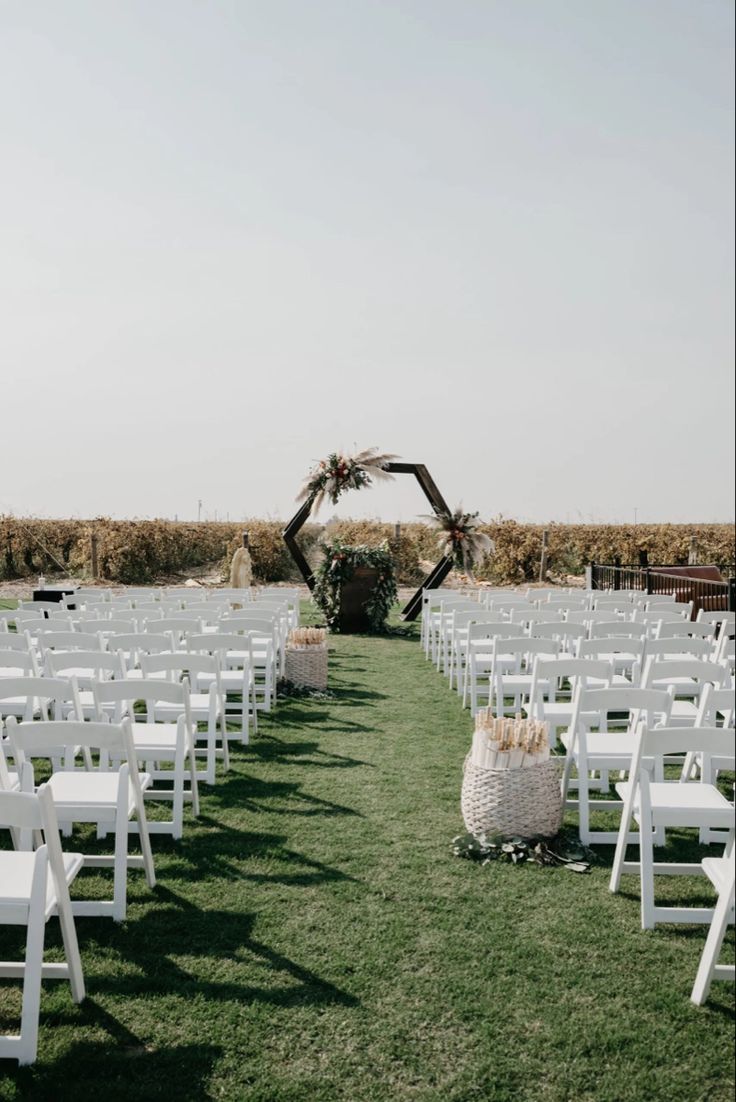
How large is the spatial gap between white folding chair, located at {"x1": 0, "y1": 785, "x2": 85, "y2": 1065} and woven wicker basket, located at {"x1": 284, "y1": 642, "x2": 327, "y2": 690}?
5915 mm

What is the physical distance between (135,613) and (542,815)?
4941 millimetres

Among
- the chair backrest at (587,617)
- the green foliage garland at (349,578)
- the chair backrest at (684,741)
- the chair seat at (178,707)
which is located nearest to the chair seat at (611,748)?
the chair backrest at (684,741)

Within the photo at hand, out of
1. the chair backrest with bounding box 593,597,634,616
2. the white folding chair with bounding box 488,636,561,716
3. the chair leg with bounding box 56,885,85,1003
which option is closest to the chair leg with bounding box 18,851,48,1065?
the chair leg with bounding box 56,885,85,1003

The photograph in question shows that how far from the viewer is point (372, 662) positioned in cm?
1123

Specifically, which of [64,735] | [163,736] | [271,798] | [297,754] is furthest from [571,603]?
[64,735]

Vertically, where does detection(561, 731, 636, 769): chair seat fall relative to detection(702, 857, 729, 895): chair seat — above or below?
above

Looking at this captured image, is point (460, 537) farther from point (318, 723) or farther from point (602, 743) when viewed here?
point (602, 743)

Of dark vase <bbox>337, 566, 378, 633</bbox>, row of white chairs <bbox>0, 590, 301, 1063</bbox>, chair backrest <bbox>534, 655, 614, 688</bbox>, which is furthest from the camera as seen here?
dark vase <bbox>337, 566, 378, 633</bbox>

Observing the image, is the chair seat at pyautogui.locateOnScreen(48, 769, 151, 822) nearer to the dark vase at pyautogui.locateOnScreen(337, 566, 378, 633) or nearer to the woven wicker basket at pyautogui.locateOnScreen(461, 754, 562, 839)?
the woven wicker basket at pyautogui.locateOnScreen(461, 754, 562, 839)

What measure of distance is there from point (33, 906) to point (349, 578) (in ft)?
37.2

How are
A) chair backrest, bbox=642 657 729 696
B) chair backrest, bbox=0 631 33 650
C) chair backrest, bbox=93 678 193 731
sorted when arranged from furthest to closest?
chair backrest, bbox=0 631 33 650
chair backrest, bbox=642 657 729 696
chair backrest, bbox=93 678 193 731

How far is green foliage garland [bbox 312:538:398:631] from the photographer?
13.9m

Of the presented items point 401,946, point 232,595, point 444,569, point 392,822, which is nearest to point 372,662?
point 232,595

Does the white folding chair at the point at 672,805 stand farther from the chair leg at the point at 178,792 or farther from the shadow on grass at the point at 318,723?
the shadow on grass at the point at 318,723
